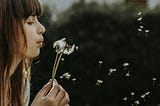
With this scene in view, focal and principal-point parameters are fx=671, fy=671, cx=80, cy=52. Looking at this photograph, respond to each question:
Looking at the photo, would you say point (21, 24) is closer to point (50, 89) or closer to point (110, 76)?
point (50, 89)

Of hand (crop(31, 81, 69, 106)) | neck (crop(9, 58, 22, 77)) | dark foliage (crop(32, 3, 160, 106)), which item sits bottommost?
dark foliage (crop(32, 3, 160, 106))

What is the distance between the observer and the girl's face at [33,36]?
2.40m

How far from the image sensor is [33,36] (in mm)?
2408

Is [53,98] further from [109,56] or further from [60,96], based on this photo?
[109,56]

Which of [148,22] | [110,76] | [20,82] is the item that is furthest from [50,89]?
[148,22]

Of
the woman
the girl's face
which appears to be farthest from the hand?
the girl's face

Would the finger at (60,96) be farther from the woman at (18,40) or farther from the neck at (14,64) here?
the neck at (14,64)

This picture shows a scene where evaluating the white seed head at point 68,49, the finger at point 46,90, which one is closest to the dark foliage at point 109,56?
the white seed head at point 68,49

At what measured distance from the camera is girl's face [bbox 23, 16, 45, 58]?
2404mm

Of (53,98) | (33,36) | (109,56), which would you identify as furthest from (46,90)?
(109,56)

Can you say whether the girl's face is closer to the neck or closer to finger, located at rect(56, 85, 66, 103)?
the neck

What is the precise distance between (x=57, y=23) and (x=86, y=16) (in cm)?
42

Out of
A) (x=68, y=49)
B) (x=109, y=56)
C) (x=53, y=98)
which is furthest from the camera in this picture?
(x=109, y=56)

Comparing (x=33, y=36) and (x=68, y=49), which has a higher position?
(x=33, y=36)
